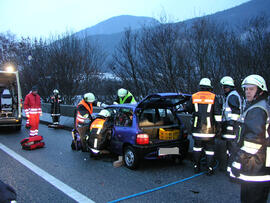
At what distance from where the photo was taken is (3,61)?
27484 mm

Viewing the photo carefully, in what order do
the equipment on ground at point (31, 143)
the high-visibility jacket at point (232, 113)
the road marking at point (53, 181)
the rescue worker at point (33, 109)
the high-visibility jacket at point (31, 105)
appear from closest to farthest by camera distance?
the road marking at point (53, 181) → the high-visibility jacket at point (232, 113) → the equipment on ground at point (31, 143) → the rescue worker at point (33, 109) → the high-visibility jacket at point (31, 105)

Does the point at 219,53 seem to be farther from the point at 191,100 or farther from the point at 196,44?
the point at 191,100

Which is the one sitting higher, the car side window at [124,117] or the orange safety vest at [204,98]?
the orange safety vest at [204,98]

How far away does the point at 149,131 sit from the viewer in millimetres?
5426

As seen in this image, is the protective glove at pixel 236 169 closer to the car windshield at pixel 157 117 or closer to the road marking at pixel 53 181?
the road marking at pixel 53 181

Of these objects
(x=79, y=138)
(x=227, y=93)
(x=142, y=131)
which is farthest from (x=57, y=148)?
(x=227, y=93)

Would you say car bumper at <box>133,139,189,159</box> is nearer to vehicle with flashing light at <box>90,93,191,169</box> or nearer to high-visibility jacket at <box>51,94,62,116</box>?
vehicle with flashing light at <box>90,93,191,169</box>

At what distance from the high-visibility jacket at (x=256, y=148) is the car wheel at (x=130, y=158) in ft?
9.27

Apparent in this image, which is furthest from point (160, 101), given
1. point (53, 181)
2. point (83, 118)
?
point (53, 181)

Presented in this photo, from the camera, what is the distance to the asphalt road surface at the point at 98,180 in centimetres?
401

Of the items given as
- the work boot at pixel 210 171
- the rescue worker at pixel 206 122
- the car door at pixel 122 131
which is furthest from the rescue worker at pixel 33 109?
the work boot at pixel 210 171

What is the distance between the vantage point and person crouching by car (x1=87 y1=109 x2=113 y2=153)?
5898 millimetres

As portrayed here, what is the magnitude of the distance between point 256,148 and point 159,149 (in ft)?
9.33

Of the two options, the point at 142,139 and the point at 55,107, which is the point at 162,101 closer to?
the point at 142,139
